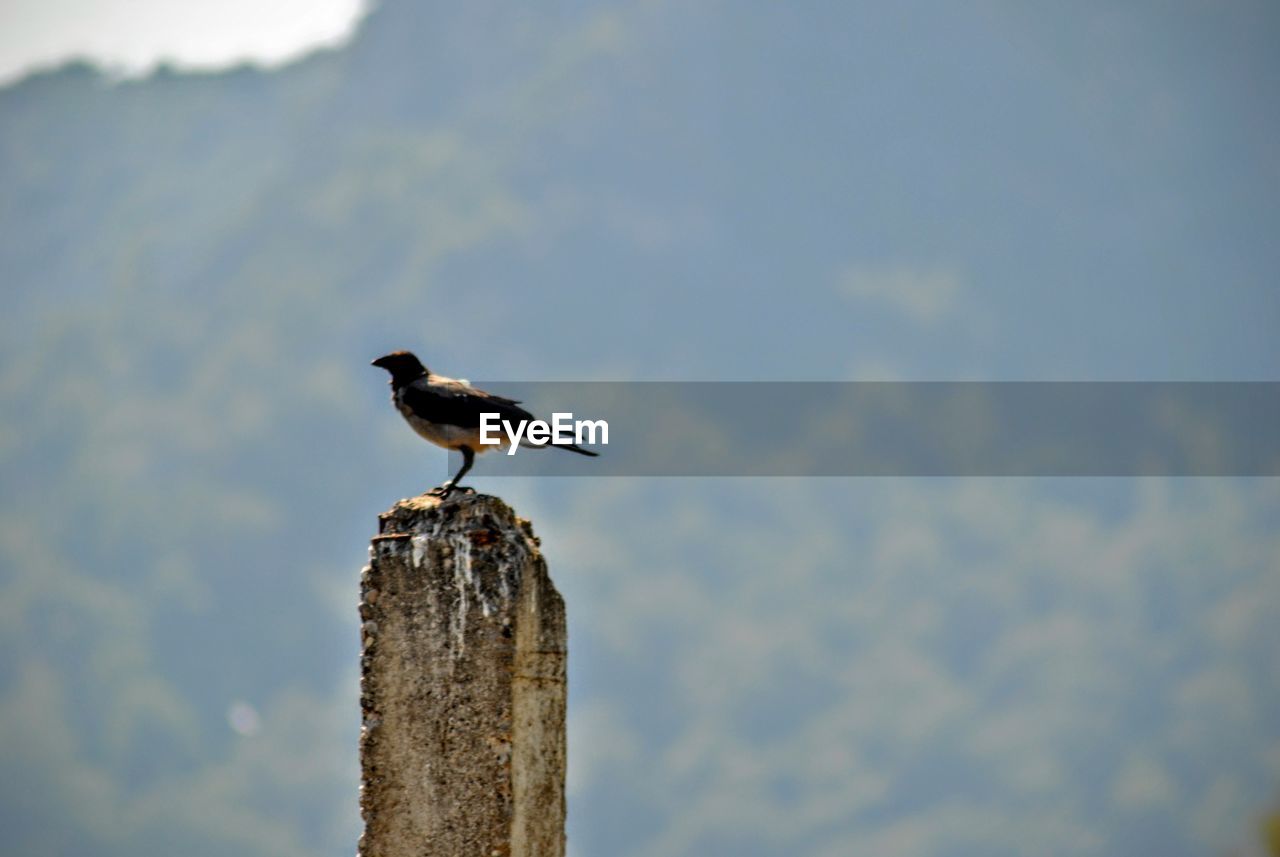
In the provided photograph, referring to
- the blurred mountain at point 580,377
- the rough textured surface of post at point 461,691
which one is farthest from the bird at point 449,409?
the blurred mountain at point 580,377

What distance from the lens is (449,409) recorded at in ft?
36.9

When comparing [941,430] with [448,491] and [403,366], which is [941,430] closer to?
[403,366]

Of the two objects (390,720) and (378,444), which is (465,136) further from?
(390,720)

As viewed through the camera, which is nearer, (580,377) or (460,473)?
(460,473)

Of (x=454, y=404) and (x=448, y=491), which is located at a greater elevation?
(x=454, y=404)

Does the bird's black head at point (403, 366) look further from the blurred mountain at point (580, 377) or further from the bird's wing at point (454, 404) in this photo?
the blurred mountain at point (580, 377)

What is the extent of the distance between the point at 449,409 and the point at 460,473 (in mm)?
908

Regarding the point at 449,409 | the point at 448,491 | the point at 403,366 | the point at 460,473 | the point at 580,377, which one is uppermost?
the point at 580,377

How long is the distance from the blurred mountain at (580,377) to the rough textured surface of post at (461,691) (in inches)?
4410

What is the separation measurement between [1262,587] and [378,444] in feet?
229

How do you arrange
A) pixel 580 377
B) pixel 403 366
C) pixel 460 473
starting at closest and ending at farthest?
pixel 460 473 → pixel 403 366 → pixel 580 377

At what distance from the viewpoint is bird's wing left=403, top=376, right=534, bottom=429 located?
1123cm

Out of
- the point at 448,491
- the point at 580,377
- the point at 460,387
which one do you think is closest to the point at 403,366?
the point at 460,387

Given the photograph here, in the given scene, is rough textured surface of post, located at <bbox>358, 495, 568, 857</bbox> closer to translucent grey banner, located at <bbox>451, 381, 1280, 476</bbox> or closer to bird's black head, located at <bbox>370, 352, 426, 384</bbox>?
bird's black head, located at <bbox>370, 352, 426, 384</bbox>
